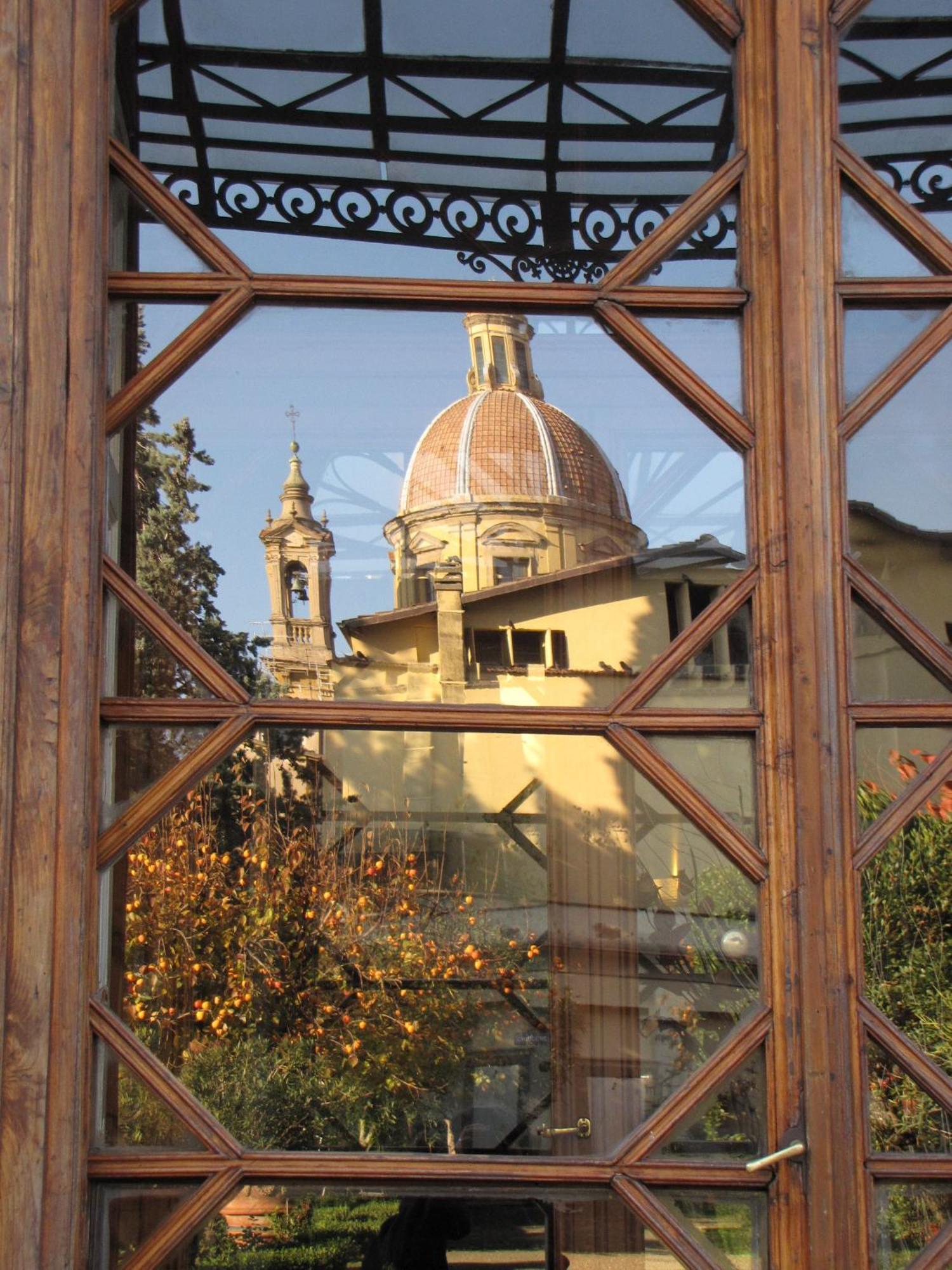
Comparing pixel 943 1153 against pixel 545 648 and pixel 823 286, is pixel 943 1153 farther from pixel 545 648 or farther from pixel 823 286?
pixel 823 286

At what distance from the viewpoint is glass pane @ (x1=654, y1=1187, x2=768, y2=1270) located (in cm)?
185

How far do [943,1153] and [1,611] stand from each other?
1.55m

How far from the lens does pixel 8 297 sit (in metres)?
1.87

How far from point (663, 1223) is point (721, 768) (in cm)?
66

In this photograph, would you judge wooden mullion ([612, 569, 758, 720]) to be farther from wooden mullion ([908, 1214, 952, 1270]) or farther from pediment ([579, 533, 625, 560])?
wooden mullion ([908, 1214, 952, 1270])

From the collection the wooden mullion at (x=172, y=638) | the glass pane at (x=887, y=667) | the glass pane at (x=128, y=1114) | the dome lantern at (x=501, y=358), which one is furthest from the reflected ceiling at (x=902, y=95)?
the glass pane at (x=128, y=1114)

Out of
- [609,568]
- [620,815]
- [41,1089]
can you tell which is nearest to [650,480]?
[609,568]

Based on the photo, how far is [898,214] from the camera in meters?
2.06

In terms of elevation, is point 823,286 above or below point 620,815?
above

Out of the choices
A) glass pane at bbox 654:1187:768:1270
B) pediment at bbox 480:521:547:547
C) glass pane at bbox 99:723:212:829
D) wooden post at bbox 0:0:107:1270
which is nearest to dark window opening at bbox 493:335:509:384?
pediment at bbox 480:521:547:547

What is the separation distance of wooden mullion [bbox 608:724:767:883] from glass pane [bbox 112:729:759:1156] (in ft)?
0.12

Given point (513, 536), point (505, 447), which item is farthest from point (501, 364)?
point (513, 536)

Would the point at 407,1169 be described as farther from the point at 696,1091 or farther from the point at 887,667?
the point at 887,667

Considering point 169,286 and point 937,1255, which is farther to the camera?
point 169,286
